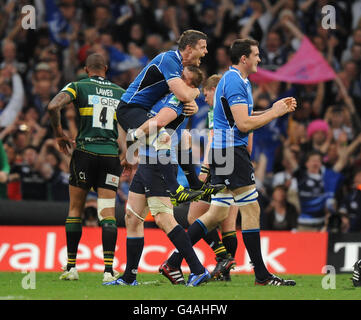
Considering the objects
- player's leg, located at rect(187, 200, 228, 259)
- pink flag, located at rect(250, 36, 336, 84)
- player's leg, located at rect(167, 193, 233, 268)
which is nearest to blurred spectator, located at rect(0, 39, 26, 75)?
pink flag, located at rect(250, 36, 336, 84)

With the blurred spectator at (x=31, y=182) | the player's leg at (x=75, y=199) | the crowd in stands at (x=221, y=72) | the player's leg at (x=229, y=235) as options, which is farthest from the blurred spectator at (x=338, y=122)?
the player's leg at (x=75, y=199)

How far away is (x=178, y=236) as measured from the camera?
7.51 meters

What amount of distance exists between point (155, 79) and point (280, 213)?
540cm

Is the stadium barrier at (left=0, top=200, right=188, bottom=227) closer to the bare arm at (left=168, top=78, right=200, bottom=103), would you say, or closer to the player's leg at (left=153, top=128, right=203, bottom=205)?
the player's leg at (left=153, top=128, right=203, bottom=205)

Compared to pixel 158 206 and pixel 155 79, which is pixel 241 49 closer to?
pixel 155 79

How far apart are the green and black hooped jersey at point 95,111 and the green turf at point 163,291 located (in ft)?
4.98

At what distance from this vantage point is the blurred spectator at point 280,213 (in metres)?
12.5

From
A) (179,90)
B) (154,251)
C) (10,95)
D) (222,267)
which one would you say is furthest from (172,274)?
(10,95)

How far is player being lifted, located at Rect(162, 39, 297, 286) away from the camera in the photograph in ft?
25.4

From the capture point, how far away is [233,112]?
7793 mm

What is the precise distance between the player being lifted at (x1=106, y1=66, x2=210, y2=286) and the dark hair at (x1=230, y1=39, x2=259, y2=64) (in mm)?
825

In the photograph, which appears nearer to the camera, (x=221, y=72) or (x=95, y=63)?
(x=95, y=63)

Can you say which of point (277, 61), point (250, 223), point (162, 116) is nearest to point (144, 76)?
point (162, 116)
